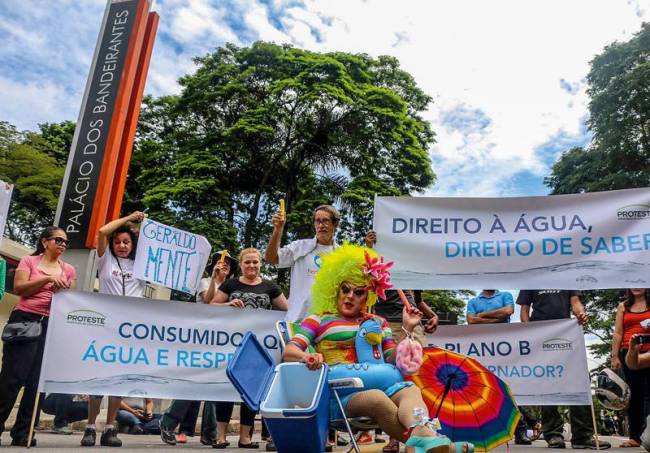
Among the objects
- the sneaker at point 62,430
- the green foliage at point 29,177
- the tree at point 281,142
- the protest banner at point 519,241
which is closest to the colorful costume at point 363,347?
the protest banner at point 519,241

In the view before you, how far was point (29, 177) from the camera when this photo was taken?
23156 mm

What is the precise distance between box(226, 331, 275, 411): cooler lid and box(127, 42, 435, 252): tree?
51.8 feet

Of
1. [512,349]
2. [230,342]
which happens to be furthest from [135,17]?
[512,349]

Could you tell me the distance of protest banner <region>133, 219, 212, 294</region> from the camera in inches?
239

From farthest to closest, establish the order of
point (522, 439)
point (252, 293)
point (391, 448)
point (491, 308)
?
point (522, 439) → point (491, 308) → point (252, 293) → point (391, 448)

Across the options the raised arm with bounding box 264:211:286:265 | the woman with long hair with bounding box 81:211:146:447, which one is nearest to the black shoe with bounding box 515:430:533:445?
the raised arm with bounding box 264:211:286:265

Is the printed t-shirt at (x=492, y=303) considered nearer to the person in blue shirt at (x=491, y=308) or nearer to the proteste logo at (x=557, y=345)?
the person in blue shirt at (x=491, y=308)

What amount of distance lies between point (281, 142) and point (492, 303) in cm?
1545

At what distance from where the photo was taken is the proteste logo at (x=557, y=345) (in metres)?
6.11

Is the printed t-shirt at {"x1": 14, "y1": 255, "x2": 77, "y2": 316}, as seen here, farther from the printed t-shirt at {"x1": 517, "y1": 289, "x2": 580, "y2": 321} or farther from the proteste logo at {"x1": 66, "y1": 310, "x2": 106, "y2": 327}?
the printed t-shirt at {"x1": 517, "y1": 289, "x2": 580, "y2": 321}

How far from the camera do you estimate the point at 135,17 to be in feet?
50.2

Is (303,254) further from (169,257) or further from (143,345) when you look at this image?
(169,257)

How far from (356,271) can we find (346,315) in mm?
289

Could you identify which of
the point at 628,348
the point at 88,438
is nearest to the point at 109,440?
the point at 88,438
